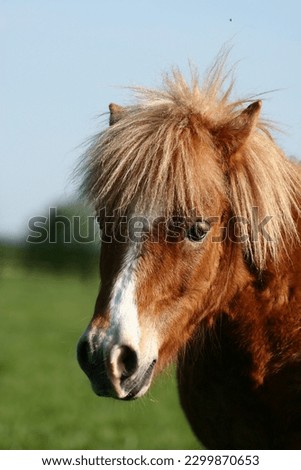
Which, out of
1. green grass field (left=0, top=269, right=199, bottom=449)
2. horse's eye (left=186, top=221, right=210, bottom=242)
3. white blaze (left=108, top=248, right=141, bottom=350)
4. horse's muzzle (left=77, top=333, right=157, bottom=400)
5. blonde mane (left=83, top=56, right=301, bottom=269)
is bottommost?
green grass field (left=0, top=269, right=199, bottom=449)

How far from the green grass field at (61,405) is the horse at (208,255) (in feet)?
1.54

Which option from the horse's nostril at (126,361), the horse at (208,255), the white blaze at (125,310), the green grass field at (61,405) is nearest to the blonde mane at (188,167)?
the horse at (208,255)

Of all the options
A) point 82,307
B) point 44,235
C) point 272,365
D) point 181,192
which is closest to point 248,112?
point 181,192

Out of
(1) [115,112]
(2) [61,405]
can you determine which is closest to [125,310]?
(1) [115,112]

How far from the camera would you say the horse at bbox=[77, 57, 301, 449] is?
4.27 meters

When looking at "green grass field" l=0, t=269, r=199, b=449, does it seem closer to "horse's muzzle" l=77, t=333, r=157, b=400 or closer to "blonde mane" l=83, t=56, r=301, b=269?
"horse's muzzle" l=77, t=333, r=157, b=400

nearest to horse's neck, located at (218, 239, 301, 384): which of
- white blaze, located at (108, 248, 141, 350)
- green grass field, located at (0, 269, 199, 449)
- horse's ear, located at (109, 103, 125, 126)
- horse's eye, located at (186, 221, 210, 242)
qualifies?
horse's eye, located at (186, 221, 210, 242)

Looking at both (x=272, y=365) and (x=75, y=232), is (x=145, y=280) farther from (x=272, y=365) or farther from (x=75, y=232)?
(x=75, y=232)

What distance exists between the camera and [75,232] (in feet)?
18.0

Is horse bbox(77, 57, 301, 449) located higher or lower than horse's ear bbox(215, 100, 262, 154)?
lower

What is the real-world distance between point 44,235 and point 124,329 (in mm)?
2180

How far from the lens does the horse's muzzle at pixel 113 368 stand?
157 inches

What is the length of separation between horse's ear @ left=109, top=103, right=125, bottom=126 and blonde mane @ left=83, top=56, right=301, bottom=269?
0.18ft

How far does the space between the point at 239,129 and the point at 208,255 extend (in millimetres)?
785
